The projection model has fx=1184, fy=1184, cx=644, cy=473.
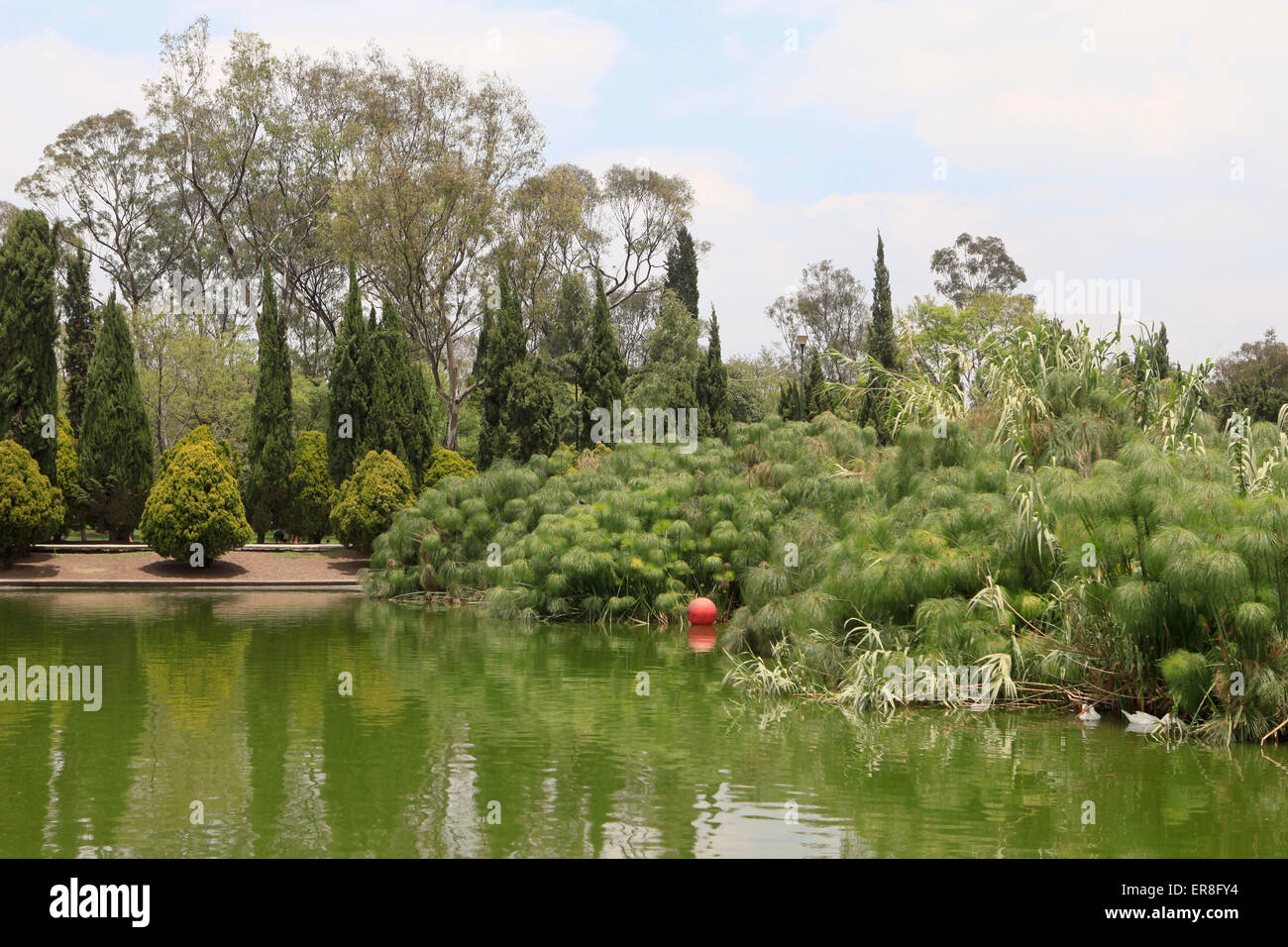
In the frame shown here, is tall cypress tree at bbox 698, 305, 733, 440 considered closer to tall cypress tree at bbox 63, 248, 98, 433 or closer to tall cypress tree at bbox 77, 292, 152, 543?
tall cypress tree at bbox 77, 292, 152, 543

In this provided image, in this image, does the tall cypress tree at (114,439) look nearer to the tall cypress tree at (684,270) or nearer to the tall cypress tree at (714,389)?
the tall cypress tree at (714,389)

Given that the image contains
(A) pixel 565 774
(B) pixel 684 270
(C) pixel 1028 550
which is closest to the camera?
(A) pixel 565 774

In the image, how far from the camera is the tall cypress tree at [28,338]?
1100 inches

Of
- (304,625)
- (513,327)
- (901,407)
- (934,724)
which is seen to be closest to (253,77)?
(513,327)

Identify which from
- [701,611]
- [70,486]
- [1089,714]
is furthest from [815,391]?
[1089,714]

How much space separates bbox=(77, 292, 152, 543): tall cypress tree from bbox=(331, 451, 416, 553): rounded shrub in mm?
5532

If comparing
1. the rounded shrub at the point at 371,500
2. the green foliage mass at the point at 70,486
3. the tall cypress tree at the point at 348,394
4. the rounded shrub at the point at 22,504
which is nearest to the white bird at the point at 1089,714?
the rounded shrub at the point at 371,500

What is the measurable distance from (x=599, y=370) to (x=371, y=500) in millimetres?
7099

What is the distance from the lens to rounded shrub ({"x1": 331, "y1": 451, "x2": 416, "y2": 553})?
2728 cm

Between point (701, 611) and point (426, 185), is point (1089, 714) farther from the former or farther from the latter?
point (426, 185)

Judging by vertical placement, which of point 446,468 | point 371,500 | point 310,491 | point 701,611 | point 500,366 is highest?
point 500,366

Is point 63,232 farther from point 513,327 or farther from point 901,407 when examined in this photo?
point 901,407

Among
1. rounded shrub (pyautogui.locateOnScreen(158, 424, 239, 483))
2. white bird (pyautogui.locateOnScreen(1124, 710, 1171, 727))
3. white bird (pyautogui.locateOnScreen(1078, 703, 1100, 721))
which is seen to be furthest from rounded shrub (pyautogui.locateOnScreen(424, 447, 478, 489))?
white bird (pyautogui.locateOnScreen(1124, 710, 1171, 727))

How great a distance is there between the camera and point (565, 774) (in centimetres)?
860
